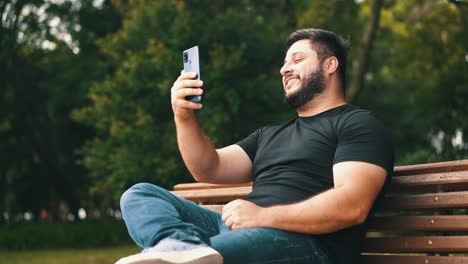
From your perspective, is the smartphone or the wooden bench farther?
the smartphone

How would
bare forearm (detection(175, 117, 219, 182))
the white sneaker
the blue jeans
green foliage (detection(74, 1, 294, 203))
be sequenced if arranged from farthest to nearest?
green foliage (detection(74, 1, 294, 203)) → bare forearm (detection(175, 117, 219, 182)) → the blue jeans → the white sneaker

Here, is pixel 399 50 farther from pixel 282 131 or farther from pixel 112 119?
pixel 282 131

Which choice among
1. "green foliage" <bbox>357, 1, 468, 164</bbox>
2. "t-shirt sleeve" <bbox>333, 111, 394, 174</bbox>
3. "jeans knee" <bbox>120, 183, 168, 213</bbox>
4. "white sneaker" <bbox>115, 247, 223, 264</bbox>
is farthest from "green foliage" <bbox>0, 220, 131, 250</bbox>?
"white sneaker" <bbox>115, 247, 223, 264</bbox>

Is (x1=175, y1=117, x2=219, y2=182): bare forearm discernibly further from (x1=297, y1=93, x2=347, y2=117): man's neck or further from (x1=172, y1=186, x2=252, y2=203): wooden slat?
(x1=297, y1=93, x2=347, y2=117): man's neck

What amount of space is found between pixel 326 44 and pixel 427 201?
107 centimetres

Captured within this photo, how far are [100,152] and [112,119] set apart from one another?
958 mm

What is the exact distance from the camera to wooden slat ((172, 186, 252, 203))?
5172 mm

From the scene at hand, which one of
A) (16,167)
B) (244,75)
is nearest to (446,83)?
(244,75)

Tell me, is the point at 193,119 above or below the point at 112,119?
above

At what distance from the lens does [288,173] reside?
13.8 feet

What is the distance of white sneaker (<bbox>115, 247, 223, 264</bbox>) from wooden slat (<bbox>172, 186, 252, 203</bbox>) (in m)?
1.67

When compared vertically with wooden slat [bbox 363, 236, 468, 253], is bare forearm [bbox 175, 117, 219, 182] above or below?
above

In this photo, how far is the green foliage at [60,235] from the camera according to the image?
71.2ft

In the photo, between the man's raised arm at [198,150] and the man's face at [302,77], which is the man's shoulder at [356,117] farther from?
the man's raised arm at [198,150]
